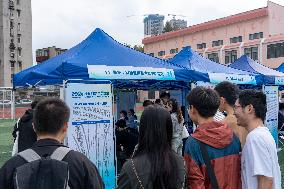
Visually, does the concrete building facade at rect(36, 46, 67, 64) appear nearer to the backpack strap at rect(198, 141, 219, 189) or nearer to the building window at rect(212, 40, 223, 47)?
the building window at rect(212, 40, 223, 47)

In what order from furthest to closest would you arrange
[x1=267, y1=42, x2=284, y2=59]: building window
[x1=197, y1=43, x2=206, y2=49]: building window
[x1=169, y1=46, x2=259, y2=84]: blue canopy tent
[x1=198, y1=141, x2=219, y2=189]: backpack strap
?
[x1=197, y1=43, x2=206, y2=49]: building window < [x1=267, y1=42, x2=284, y2=59]: building window < [x1=169, y1=46, x2=259, y2=84]: blue canopy tent < [x1=198, y1=141, x2=219, y2=189]: backpack strap

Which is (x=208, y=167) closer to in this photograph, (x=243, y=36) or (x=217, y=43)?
(x=243, y=36)

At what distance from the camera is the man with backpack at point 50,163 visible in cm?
213

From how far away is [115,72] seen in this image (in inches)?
267

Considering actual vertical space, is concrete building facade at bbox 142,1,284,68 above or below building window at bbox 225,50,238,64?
above

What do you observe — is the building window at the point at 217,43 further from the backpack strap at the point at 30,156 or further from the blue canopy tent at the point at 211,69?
the backpack strap at the point at 30,156

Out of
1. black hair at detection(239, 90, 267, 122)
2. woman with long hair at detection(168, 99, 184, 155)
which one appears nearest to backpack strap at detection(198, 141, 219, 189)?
black hair at detection(239, 90, 267, 122)

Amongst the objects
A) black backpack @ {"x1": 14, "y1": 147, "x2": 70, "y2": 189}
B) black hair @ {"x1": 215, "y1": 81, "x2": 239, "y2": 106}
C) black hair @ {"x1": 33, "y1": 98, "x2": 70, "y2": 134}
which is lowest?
black backpack @ {"x1": 14, "y1": 147, "x2": 70, "y2": 189}

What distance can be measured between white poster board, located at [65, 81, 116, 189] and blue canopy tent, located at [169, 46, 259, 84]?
3139mm

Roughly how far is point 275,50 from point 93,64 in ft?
117

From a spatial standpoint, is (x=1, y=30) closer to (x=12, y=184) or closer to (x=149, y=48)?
(x=149, y=48)

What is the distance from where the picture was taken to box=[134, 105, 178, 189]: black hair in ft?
7.78

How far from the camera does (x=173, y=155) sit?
97.0 inches

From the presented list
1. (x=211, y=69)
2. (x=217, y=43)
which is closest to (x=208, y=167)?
(x=211, y=69)
